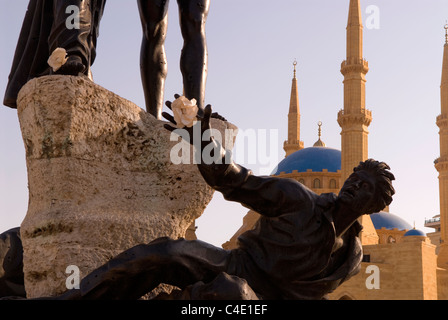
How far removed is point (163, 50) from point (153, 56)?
92 mm

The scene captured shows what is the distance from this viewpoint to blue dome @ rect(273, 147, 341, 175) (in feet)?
132

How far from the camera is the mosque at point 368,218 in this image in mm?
29891

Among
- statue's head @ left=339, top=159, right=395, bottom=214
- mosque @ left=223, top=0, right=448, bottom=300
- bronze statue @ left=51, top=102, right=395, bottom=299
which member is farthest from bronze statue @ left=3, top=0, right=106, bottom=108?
mosque @ left=223, top=0, right=448, bottom=300

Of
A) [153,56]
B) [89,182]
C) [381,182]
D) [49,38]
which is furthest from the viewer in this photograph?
[153,56]

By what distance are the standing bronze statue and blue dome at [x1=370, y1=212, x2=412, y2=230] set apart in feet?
118

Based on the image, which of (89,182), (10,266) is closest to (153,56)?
(89,182)

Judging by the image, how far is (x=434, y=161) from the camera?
136ft

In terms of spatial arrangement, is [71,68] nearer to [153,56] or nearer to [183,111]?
[153,56]

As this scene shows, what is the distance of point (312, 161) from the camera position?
134 feet

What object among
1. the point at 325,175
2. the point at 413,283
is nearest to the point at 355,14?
the point at 325,175

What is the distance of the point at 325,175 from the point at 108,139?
119ft
